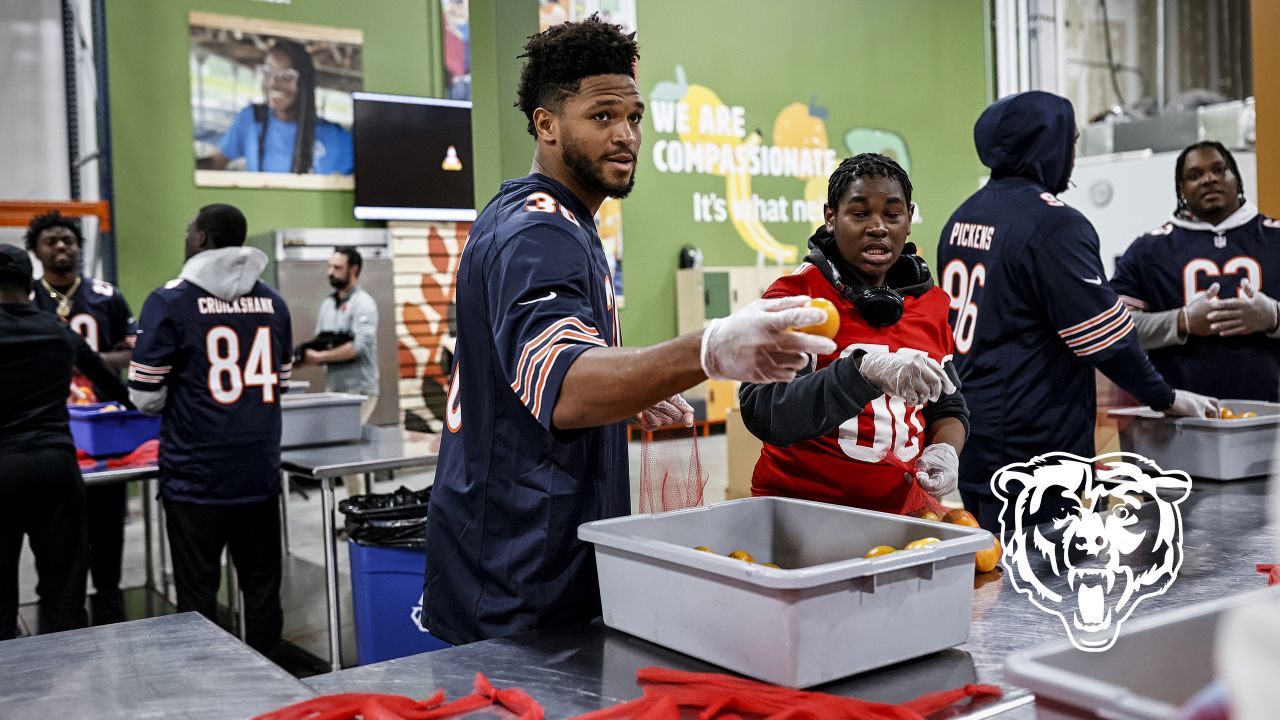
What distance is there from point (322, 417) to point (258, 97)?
480 cm

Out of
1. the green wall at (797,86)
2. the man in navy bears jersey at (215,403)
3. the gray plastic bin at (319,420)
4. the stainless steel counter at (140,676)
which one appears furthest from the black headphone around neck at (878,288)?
the green wall at (797,86)

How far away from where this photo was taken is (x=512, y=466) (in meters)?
1.63

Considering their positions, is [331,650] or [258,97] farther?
[258,97]

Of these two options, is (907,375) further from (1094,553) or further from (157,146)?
(157,146)

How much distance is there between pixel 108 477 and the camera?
416cm

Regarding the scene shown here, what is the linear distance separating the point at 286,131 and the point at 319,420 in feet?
15.4

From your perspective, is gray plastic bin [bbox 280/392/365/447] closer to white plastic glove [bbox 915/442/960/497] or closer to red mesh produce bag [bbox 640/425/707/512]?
red mesh produce bag [bbox 640/425/707/512]

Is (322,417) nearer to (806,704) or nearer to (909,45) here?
(806,704)

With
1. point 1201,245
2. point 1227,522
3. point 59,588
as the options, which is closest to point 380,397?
point 59,588

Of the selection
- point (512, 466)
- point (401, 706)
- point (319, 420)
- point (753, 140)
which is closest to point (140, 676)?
point (401, 706)

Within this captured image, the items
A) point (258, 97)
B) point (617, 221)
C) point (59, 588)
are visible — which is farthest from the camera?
point (617, 221)

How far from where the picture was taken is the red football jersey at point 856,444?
6.68 ft

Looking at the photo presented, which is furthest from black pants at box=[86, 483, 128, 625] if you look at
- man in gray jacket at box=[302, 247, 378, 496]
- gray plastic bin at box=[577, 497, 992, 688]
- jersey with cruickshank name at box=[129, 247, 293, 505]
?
gray plastic bin at box=[577, 497, 992, 688]

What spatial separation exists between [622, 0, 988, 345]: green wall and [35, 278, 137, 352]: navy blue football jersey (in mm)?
4921
